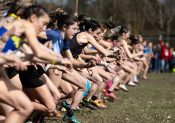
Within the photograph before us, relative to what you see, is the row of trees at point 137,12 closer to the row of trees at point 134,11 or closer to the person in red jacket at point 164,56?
the row of trees at point 134,11

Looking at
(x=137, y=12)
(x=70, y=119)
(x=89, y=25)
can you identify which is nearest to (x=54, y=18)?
(x=70, y=119)

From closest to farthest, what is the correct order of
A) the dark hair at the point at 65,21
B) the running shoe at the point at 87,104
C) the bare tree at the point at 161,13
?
the dark hair at the point at 65,21 < the running shoe at the point at 87,104 < the bare tree at the point at 161,13

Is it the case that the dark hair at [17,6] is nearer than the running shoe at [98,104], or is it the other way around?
the dark hair at [17,6]

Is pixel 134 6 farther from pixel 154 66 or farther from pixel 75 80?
pixel 75 80

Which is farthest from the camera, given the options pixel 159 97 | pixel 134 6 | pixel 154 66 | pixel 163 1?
pixel 163 1

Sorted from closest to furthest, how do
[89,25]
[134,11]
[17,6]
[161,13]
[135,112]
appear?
[17,6] < [135,112] < [89,25] < [134,11] < [161,13]

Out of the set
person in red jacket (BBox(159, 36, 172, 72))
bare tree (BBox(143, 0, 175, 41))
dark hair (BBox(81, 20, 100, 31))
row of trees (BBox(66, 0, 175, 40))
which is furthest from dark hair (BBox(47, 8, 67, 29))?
bare tree (BBox(143, 0, 175, 41))

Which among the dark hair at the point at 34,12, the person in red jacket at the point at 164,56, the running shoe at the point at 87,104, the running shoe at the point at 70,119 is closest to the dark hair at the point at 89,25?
the running shoe at the point at 87,104

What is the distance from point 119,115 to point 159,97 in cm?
476

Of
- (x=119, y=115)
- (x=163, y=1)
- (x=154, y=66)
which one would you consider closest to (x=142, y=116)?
(x=119, y=115)

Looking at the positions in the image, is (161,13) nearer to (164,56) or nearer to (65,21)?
(164,56)

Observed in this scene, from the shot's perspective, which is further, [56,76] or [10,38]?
[56,76]

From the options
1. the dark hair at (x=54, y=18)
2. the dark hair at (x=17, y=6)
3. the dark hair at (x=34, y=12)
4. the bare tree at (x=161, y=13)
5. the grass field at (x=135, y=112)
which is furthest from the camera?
the bare tree at (x=161, y=13)

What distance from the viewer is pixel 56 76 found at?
1060 centimetres
